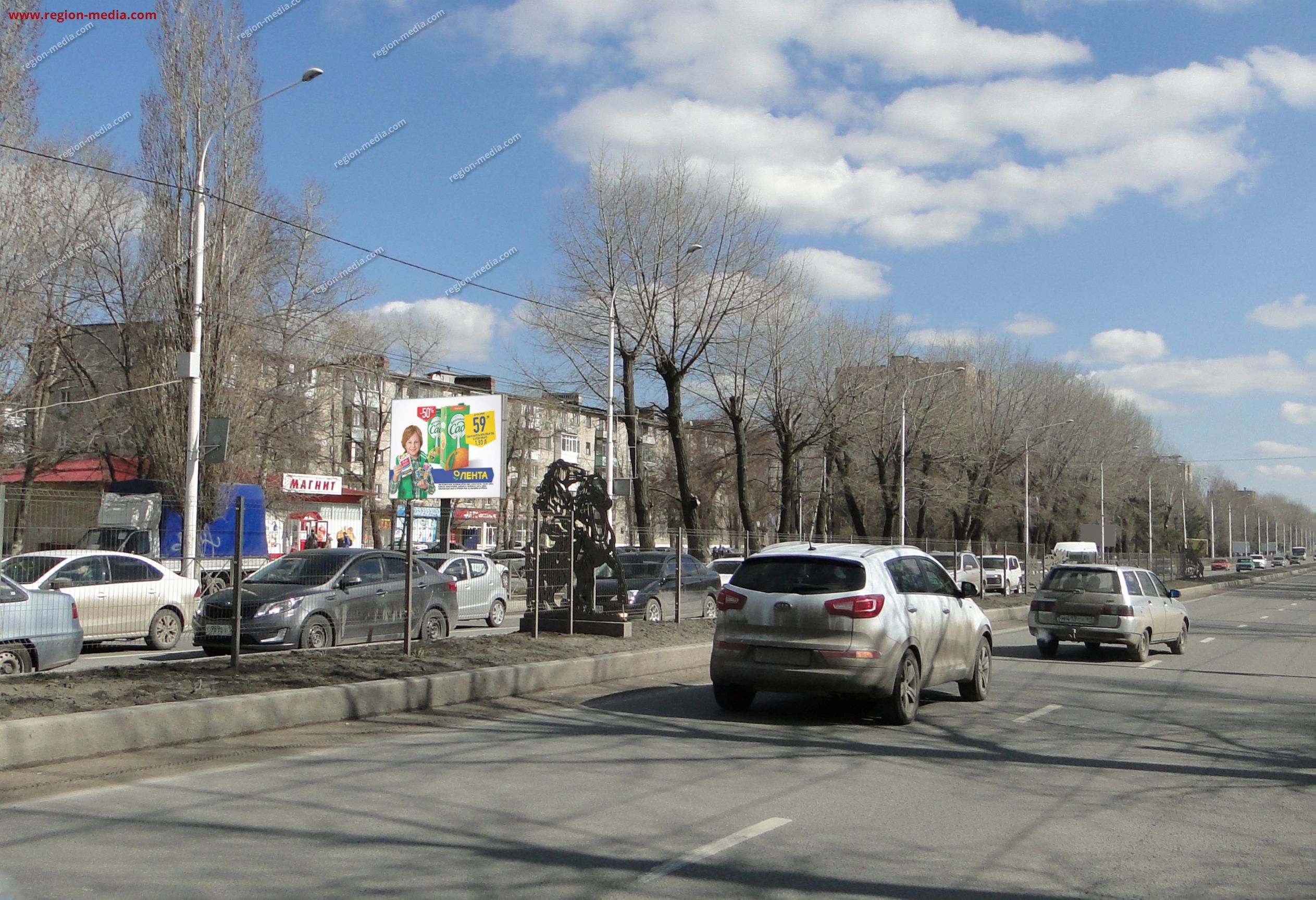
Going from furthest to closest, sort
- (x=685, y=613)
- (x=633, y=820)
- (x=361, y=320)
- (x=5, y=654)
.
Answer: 1. (x=361, y=320)
2. (x=685, y=613)
3. (x=5, y=654)
4. (x=633, y=820)

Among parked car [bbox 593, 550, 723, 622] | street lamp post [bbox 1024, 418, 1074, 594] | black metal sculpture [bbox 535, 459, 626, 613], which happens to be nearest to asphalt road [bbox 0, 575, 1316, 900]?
black metal sculpture [bbox 535, 459, 626, 613]

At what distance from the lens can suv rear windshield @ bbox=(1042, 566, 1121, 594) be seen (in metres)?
18.2

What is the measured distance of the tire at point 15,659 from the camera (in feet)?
36.7

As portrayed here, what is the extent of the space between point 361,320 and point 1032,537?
44.6 metres

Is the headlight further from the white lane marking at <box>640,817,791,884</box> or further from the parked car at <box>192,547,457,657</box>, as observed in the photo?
the white lane marking at <box>640,817,791,884</box>

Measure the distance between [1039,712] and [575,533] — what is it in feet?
23.7

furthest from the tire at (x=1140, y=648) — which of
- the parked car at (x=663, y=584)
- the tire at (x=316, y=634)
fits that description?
the tire at (x=316, y=634)

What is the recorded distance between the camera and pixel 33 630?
1142cm

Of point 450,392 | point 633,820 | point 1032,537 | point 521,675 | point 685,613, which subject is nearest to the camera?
point 633,820

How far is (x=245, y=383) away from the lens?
34.1 meters

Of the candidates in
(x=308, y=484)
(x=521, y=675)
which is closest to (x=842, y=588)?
(x=521, y=675)

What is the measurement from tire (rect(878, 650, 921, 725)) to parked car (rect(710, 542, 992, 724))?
11 millimetres

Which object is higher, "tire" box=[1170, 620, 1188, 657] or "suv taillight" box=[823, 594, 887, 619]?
"suv taillight" box=[823, 594, 887, 619]

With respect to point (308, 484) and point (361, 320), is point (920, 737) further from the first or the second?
point (361, 320)
